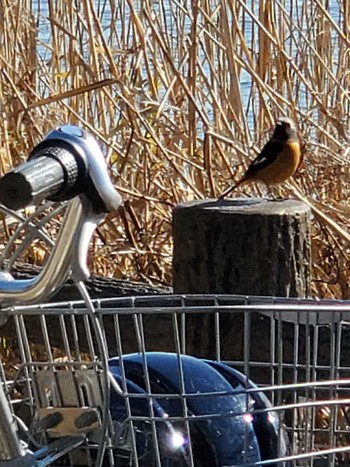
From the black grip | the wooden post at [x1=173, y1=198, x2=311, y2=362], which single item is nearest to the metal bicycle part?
the black grip

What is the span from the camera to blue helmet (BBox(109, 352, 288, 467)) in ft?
3.38

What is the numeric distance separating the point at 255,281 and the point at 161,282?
828 mm

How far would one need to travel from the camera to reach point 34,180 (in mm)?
743

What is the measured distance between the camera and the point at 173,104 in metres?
3.03

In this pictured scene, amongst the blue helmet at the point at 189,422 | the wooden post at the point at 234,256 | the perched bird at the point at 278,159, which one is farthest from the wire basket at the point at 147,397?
the perched bird at the point at 278,159

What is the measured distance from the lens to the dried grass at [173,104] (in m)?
2.71

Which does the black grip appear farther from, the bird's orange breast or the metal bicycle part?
the bird's orange breast

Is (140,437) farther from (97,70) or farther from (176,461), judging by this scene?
(97,70)

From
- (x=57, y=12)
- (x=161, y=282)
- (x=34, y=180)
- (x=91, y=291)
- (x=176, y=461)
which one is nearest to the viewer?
(x=34, y=180)

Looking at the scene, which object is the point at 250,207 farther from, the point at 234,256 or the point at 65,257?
the point at 65,257

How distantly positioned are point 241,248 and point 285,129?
918 mm

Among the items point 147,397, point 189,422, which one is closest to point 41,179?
point 147,397

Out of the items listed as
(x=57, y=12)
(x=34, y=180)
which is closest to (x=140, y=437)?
(x=34, y=180)

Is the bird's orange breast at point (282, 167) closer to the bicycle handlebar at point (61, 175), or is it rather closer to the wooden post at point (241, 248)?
the wooden post at point (241, 248)
